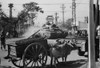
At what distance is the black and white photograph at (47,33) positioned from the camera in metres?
3.53

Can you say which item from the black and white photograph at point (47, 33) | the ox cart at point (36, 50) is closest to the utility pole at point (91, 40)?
the black and white photograph at point (47, 33)

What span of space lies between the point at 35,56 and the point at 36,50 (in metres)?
0.12

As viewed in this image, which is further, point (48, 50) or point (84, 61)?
point (48, 50)

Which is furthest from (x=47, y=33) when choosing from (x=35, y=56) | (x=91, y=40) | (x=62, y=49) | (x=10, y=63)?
(x=10, y=63)

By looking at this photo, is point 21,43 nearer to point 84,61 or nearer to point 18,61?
point 18,61

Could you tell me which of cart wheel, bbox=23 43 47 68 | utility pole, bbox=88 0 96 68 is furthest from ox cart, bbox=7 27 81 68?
utility pole, bbox=88 0 96 68

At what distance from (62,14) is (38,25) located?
0.47 metres

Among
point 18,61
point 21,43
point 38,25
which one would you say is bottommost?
point 18,61

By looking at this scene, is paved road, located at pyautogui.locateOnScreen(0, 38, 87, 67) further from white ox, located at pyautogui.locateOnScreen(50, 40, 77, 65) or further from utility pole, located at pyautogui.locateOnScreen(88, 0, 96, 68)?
utility pole, located at pyautogui.locateOnScreen(88, 0, 96, 68)

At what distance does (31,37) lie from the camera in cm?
379

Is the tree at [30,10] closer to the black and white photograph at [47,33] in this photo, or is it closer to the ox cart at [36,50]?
the black and white photograph at [47,33]

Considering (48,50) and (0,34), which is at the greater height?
(0,34)

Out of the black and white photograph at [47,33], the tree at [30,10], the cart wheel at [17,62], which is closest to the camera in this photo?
the black and white photograph at [47,33]

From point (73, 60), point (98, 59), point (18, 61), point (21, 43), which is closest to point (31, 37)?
point (21, 43)
